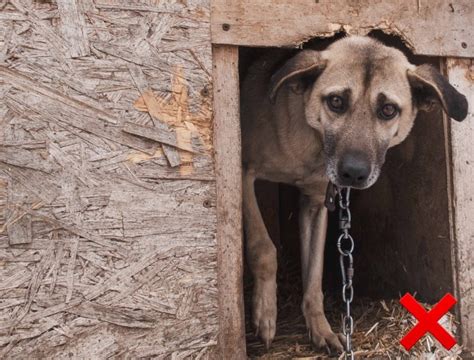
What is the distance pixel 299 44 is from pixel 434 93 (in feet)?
2.53

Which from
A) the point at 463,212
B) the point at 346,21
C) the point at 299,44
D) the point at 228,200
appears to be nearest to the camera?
the point at 228,200

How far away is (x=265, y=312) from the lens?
160 inches

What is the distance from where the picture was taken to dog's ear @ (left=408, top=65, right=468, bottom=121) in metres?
3.77

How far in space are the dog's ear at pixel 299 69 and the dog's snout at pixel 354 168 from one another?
51 centimetres

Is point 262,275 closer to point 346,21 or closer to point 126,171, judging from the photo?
point 126,171

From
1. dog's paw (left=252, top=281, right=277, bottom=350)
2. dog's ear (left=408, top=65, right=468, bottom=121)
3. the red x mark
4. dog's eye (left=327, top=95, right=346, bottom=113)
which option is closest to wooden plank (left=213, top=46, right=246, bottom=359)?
dog's paw (left=252, top=281, right=277, bottom=350)

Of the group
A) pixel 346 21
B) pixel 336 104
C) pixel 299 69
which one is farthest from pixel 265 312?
pixel 346 21

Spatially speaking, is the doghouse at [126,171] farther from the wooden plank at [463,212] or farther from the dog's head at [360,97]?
the wooden plank at [463,212]

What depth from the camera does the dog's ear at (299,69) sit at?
147 inches

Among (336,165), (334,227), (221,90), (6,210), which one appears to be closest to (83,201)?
(6,210)

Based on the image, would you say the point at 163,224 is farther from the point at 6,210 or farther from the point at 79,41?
the point at 79,41

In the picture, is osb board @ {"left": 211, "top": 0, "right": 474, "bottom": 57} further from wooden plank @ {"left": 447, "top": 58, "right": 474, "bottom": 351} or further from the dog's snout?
the dog's snout

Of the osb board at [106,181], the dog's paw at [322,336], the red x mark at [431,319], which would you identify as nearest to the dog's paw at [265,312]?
the dog's paw at [322,336]

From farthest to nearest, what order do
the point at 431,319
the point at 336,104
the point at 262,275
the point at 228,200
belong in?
the point at 262,275 → the point at 336,104 → the point at 228,200 → the point at 431,319
